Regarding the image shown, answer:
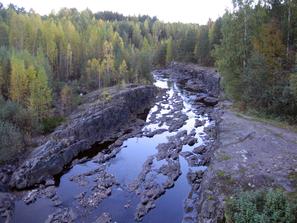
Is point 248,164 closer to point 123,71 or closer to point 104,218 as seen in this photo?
→ point 104,218

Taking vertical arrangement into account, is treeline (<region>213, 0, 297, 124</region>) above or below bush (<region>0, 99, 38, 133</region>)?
above

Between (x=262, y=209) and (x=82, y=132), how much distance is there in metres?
33.7

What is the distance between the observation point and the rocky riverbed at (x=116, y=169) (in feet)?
91.7

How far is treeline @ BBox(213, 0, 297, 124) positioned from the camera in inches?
1460

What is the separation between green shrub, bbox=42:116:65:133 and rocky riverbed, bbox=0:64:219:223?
1.66 meters

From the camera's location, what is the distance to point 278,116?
35.8 meters

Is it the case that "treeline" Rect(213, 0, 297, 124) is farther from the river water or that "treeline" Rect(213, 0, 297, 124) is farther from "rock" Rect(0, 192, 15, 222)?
"rock" Rect(0, 192, 15, 222)

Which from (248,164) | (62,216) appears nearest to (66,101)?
(62,216)

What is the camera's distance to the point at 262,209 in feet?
52.6

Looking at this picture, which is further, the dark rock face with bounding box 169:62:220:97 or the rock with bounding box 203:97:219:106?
the dark rock face with bounding box 169:62:220:97

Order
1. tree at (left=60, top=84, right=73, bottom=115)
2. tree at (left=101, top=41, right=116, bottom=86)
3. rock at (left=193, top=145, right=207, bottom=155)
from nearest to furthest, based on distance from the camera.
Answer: rock at (left=193, top=145, right=207, bottom=155), tree at (left=60, top=84, right=73, bottom=115), tree at (left=101, top=41, right=116, bottom=86)

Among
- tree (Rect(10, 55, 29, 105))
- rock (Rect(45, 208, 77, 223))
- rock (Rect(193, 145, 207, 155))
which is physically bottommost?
rock (Rect(45, 208, 77, 223))

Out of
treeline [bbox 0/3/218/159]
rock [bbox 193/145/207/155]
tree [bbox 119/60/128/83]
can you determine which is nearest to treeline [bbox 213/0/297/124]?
rock [bbox 193/145/207/155]

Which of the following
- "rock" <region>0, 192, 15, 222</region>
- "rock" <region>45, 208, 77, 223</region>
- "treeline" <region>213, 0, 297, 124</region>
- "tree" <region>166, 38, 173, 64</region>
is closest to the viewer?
"rock" <region>45, 208, 77, 223</region>
